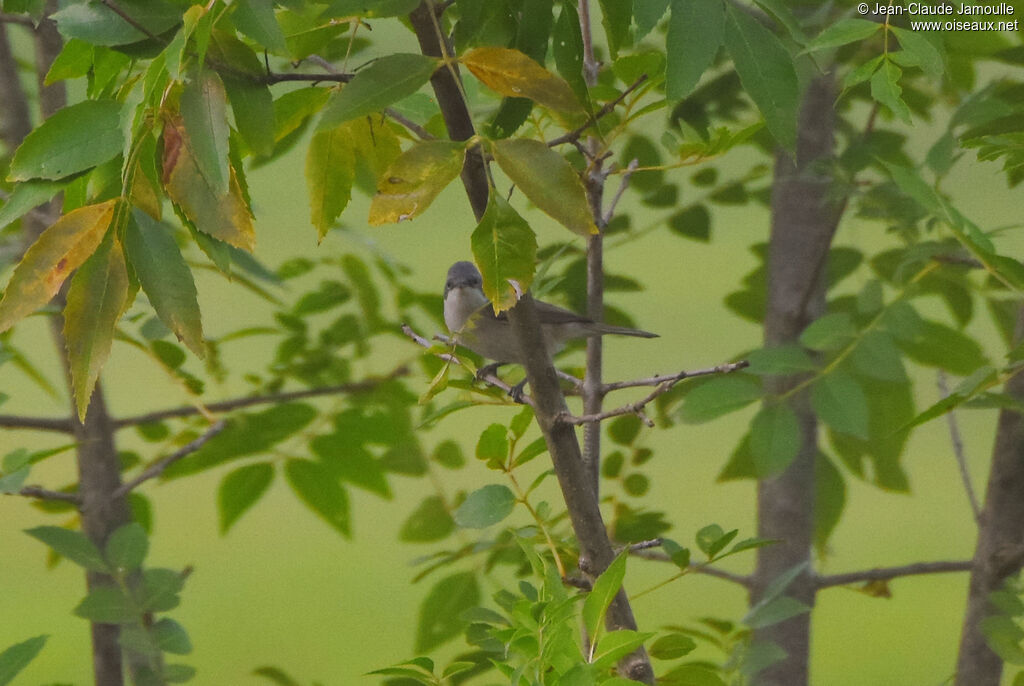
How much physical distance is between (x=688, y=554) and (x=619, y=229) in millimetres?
399

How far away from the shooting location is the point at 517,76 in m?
0.38

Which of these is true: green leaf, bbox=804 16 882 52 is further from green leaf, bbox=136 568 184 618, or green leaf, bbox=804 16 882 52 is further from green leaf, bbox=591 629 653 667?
green leaf, bbox=136 568 184 618

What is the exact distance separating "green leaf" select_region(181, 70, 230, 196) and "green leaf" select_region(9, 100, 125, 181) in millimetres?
33

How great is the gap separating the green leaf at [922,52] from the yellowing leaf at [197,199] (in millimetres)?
274

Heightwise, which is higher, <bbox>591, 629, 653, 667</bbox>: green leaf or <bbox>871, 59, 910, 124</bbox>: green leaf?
<bbox>871, 59, 910, 124</bbox>: green leaf

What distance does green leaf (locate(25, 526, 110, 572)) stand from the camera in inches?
27.0

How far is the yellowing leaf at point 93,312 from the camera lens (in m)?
0.36

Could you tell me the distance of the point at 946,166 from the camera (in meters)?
0.61

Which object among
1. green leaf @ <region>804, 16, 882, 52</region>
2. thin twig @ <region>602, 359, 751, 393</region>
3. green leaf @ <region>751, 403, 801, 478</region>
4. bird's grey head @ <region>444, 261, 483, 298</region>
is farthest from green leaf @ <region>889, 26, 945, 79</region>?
bird's grey head @ <region>444, 261, 483, 298</region>

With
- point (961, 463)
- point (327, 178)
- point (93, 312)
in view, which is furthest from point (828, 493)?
point (93, 312)

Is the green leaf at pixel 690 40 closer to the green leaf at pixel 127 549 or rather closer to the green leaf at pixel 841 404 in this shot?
the green leaf at pixel 841 404

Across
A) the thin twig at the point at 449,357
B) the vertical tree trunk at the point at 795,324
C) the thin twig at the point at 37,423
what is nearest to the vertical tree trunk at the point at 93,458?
the thin twig at the point at 37,423

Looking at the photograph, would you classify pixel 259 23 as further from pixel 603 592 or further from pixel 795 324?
pixel 795 324

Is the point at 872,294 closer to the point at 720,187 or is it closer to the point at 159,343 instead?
the point at 720,187
